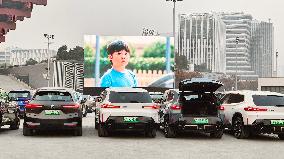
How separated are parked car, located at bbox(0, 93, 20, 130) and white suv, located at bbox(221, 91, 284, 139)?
7.41m

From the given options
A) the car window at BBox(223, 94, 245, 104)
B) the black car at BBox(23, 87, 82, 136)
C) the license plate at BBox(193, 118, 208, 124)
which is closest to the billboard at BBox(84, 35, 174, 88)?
the car window at BBox(223, 94, 245, 104)

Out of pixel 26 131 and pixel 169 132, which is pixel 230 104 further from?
pixel 26 131

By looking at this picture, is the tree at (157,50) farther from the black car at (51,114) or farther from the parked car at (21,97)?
the black car at (51,114)

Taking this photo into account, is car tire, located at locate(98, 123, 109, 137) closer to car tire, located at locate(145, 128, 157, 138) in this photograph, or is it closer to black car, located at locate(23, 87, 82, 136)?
black car, located at locate(23, 87, 82, 136)

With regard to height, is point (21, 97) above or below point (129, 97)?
below

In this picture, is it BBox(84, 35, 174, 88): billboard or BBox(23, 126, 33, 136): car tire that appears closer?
BBox(23, 126, 33, 136): car tire

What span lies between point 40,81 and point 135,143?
95.1 meters

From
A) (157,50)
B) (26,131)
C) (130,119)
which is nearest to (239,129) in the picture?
(130,119)

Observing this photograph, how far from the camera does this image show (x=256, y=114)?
47.3 ft

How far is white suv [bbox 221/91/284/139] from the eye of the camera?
1436 centimetres

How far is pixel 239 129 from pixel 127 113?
3.71 meters

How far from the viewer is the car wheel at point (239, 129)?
1489 cm

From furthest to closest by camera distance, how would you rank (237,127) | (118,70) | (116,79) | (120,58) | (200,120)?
(120,58) → (118,70) → (116,79) → (237,127) → (200,120)

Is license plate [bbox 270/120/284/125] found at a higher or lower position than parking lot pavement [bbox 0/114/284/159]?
higher
